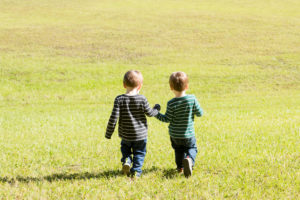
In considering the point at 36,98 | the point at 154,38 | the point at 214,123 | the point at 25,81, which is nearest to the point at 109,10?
the point at 154,38

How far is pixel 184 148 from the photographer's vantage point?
18.5ft

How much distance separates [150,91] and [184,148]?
16.1 metres

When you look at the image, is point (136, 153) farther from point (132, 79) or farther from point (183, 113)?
point (132, 79)

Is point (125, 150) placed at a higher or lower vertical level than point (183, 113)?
lower

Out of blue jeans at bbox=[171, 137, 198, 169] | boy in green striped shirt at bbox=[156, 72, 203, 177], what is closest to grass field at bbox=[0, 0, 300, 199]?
blue jeans at bbox=[171, 137, 198, 169]

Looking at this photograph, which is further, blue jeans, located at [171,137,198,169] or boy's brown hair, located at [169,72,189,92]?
blue jeans, located at [171,137,198,169]

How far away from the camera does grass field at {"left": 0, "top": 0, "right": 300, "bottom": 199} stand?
5.06 meters

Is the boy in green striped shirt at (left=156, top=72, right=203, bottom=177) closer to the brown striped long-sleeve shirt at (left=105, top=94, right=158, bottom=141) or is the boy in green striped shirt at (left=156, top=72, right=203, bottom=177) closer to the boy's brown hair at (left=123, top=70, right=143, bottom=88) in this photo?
the brown striped long-sleeve shirt at (left=105, top=94, right=158, bottom=141)

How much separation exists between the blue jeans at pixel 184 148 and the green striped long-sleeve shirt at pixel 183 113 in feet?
0.35

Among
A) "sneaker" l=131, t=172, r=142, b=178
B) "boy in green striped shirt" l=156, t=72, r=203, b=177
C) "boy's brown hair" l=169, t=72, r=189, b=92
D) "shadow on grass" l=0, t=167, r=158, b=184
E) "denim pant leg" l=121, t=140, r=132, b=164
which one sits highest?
"boy's brown hair" l=169, t=72, r=189, b=92

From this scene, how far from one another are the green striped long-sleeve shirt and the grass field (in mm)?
703

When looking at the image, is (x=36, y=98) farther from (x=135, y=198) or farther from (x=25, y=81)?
(x=135, y=198)

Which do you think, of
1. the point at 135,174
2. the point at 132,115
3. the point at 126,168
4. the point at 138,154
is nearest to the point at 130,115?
the point at 132,115

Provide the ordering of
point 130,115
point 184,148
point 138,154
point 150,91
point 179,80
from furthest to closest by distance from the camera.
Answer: point 150,91, point 184,148, point 138,154, point 130,115, point 179,80
